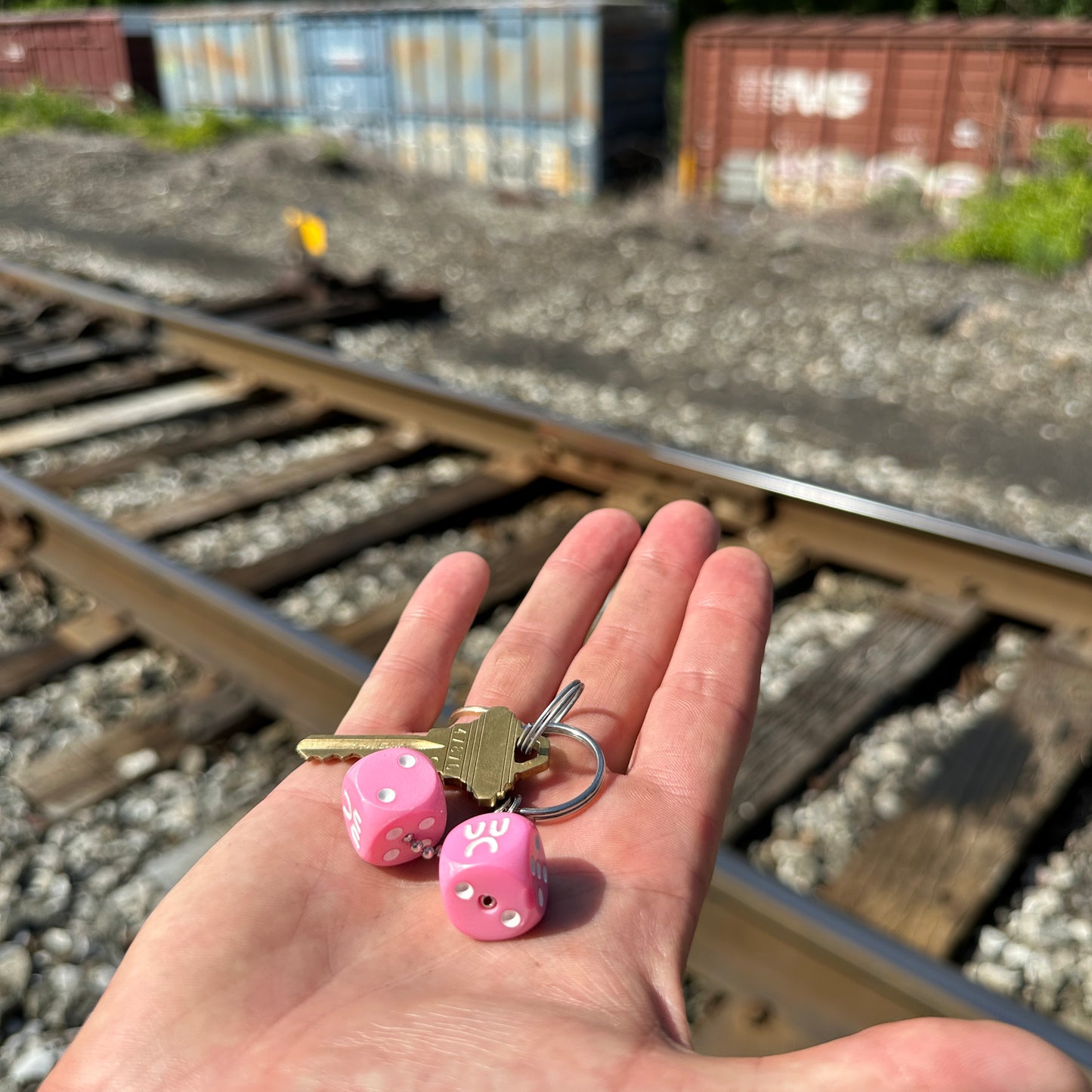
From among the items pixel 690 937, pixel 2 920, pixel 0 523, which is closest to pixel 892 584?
pixel 690 937

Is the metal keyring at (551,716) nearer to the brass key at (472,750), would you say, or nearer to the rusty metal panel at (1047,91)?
the brass key at (472,750)

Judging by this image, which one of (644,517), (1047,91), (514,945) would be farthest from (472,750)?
(1047,91)

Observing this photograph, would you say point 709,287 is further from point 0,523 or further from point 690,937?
point 690,937

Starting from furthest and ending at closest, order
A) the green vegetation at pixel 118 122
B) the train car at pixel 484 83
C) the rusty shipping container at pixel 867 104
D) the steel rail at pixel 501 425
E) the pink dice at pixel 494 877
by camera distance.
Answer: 1. the green vegetation at pixel 118 122
2. the train car at pixel 484 83
3. the rusty shipping container at pixel 867 104
4. the steel rail at pixel 501 425
5. the pink dice at pixel 494 877

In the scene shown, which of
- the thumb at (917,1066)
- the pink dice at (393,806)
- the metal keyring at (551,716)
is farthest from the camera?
the metal keyring at (551,716)

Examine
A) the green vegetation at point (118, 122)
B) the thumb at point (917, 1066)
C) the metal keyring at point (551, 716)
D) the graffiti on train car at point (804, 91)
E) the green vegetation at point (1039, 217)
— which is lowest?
the green vegetation at point (118, 122)

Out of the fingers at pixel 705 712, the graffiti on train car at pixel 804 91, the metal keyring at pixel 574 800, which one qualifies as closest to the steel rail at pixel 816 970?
the fingers at pixel 705 712
